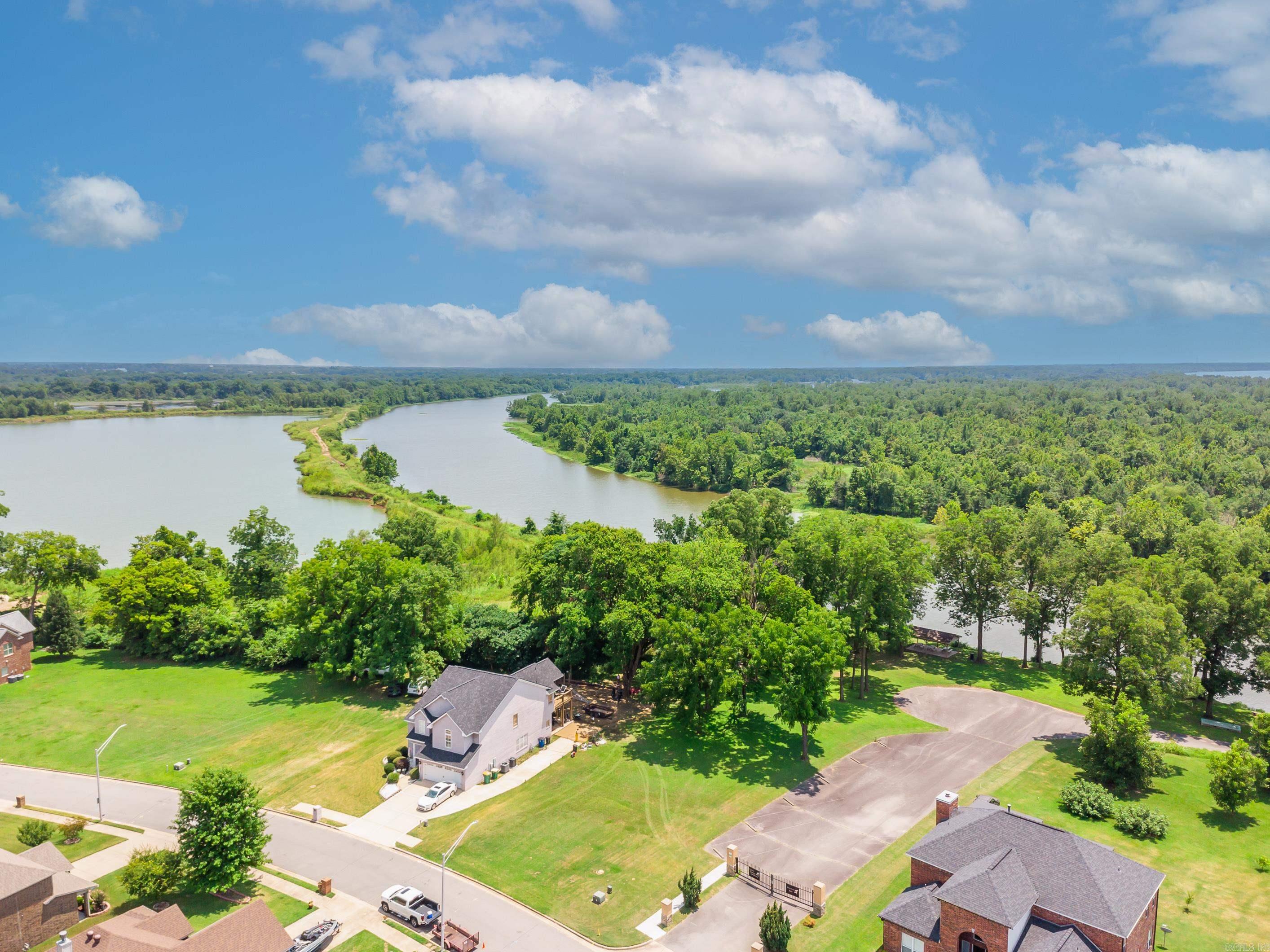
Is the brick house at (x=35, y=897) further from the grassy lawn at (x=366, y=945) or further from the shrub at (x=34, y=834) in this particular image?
the grassy lawn at (x=366, y=945)

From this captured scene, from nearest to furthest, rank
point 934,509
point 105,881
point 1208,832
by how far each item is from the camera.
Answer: point 105,881
point 1208,832
point 934,509

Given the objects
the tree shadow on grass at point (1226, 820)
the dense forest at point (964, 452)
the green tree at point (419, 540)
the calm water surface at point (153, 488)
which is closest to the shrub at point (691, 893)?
the tree shadow on grass at point (1226, 820)

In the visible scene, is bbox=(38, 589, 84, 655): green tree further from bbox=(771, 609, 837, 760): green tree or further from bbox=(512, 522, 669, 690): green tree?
bbox=(771, 609, 837, 760): green tree

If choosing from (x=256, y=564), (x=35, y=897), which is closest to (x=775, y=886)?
(x=35, y=897)

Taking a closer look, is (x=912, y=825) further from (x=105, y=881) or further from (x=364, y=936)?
(x=105, y=881)

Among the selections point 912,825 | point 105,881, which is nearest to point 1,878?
point 105,881

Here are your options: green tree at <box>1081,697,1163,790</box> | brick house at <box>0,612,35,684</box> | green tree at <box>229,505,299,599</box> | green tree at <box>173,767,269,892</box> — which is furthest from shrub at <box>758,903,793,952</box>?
brick house at <box>0,612,35,684</box>
